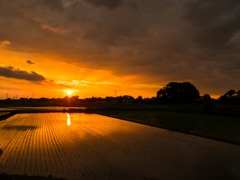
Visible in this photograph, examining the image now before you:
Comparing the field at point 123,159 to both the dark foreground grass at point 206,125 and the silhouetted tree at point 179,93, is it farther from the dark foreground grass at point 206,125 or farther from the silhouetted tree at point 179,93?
the silhouetted tree at point 179,93

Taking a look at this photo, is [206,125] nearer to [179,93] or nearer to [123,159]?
[123,159]

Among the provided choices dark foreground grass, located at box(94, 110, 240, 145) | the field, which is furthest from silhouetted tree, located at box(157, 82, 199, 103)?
Result: the field

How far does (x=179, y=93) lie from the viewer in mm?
108438

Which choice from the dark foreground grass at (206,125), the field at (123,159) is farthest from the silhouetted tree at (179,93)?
the field at (123,159)

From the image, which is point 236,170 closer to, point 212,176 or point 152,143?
point 212,176

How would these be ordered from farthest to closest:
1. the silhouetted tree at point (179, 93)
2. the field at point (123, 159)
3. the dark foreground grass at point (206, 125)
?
the silhouetted tree at point (179, 93)
the dark foreground grass at point (206, 125)
the field at point (123, 159)

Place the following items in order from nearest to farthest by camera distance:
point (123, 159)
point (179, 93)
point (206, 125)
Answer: point (123, 159)
point (206, 125)
point (179, 93)

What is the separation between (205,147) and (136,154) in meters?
4.79

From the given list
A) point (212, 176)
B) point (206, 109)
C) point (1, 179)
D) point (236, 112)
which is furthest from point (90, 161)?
point (206, 109)

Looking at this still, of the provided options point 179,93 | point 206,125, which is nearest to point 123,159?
point 206,125

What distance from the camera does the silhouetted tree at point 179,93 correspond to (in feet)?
347

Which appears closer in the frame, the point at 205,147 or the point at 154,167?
the point at 154,167

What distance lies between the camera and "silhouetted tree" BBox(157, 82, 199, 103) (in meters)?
Result: 106

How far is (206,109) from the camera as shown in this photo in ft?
156
